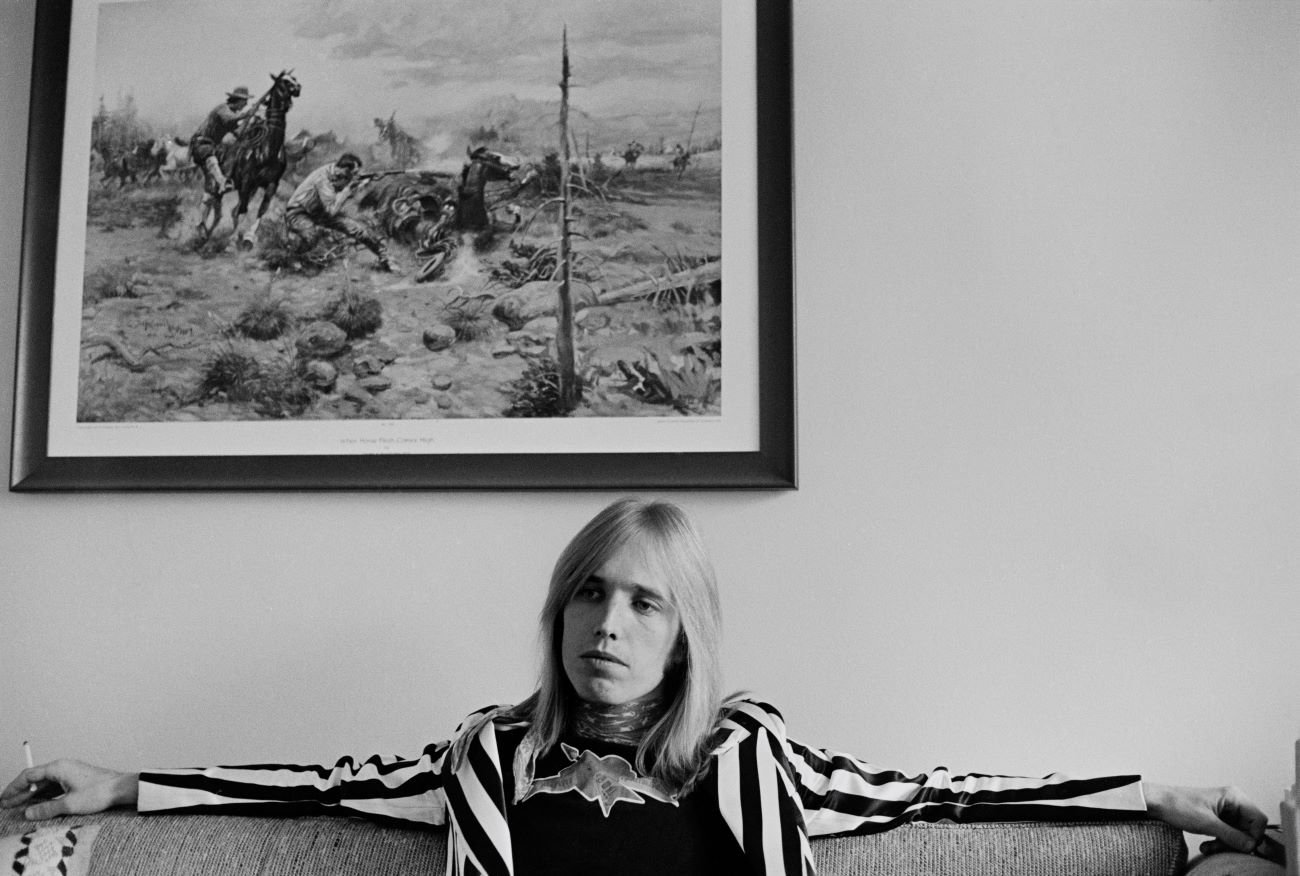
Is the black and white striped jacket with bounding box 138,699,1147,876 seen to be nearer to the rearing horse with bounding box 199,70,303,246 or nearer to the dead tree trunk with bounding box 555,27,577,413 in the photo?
the dead tree trunk with bounding box 555,27,577,413

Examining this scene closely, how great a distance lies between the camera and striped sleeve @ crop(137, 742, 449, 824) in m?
1.61

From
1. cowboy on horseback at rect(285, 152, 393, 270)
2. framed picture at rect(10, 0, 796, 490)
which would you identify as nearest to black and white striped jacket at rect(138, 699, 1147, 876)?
framed picture at rect(10, 0, 796, 490)

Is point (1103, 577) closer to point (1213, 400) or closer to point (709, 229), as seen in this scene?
point (1213, 400)

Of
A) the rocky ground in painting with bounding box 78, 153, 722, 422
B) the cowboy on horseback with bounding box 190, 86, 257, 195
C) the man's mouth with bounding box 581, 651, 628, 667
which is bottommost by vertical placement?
the man's mouth with bounding box 581, 651, 628, 667

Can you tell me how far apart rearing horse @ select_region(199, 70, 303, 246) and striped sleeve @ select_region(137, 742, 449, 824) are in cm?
90

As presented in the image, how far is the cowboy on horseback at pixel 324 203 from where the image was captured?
2018mm

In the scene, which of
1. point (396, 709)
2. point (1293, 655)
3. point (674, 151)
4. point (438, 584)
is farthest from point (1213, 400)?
point (396, 709)

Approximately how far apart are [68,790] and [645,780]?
839 mm

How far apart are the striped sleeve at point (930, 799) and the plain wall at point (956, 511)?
0.85 feet

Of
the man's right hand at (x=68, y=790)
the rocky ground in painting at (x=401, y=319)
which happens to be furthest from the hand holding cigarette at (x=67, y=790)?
the rocky ground in painting at (x=401, y=319)

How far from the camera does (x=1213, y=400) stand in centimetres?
182

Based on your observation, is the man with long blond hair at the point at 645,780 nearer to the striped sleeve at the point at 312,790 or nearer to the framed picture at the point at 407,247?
the striped sleeve at the point at 312,790

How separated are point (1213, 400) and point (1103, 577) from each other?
1.05 ft

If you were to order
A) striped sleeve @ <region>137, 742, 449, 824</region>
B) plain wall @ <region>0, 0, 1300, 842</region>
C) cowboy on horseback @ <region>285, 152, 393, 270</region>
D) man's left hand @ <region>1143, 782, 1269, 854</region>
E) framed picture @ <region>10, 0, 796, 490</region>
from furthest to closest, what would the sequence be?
cowboy on horseback @ <region>285, 152, 393, 270</region>
framed picture @ <region>10, 0, 796, 490</region>
plain wall @ <region>0, 0, 1300, 842</region>
striped sleeve @ <region>137, 742, 449, 824</region>
man's left hand @ <region>1143, 782, 1269, 854</region>
